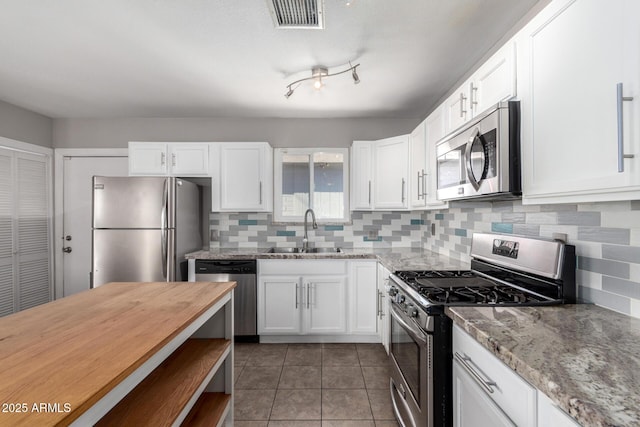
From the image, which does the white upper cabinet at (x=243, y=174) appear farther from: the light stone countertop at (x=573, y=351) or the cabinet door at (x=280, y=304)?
the light stone countertop at (x=573, y=351)

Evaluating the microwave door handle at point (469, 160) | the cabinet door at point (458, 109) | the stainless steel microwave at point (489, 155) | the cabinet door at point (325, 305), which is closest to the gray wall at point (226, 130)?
the cabinet door at point (458, 109)

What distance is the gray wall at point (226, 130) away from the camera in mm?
3449

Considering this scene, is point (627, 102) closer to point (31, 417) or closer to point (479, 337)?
point (479, 337)

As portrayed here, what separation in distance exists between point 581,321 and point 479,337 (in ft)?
1.38

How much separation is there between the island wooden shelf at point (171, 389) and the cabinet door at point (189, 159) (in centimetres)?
207

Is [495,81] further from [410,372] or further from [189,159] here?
[189,159]

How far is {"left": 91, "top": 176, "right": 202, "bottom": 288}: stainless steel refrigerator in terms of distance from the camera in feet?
8.93

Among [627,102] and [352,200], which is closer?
[627,102]

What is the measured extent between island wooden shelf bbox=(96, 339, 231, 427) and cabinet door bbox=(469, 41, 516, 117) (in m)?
1.84

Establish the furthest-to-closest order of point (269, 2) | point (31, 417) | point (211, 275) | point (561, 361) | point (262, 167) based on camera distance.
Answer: point (262, 167) < point (211, 275) < point (269, 2) < point (561, 361) < point (31, 417)

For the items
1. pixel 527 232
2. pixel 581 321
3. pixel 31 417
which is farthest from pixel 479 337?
pixel 31 417

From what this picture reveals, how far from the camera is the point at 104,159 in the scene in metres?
3.46

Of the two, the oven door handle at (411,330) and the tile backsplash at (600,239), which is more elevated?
the tile backsplash at (600,239)

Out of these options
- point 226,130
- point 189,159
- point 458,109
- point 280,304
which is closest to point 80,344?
point 280,304
